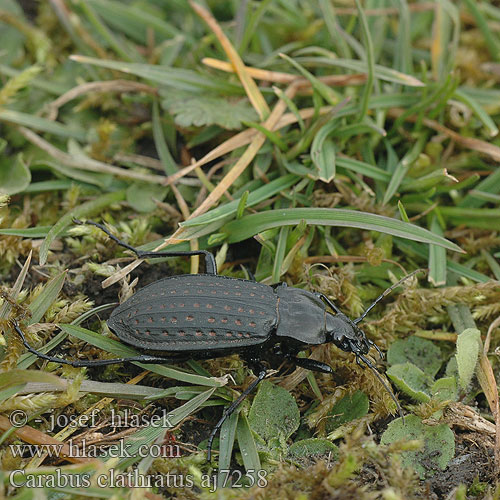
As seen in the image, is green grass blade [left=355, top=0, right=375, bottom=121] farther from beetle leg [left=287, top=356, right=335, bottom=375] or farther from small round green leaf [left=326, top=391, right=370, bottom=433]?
small round green leaf [left=326, top=391, right=370, bottom=433]

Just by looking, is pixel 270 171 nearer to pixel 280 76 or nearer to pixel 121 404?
pixel 280 76

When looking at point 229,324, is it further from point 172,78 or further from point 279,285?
point 172,78

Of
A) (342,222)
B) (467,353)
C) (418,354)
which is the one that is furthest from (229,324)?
(467,353)

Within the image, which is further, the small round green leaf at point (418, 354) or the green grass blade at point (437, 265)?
the green grass blade at point (437, 265)

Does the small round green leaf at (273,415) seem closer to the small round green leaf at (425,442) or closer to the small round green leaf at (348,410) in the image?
the small round green leaf at (348,410)

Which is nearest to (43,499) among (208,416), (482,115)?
(208,416)

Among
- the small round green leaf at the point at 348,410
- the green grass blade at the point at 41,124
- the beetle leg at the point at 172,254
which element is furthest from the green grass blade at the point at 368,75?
the green grass blade at the point at 41,124

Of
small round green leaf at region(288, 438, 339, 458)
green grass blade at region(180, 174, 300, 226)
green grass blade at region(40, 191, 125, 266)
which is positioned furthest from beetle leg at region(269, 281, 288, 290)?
green grass blade at region(40, 191, 125, 266)

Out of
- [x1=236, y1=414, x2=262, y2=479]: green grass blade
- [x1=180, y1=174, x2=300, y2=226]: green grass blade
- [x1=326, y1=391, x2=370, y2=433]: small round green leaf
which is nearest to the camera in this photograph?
[x1=236, y1=414, x2=262, y2=479]: green grass blade
